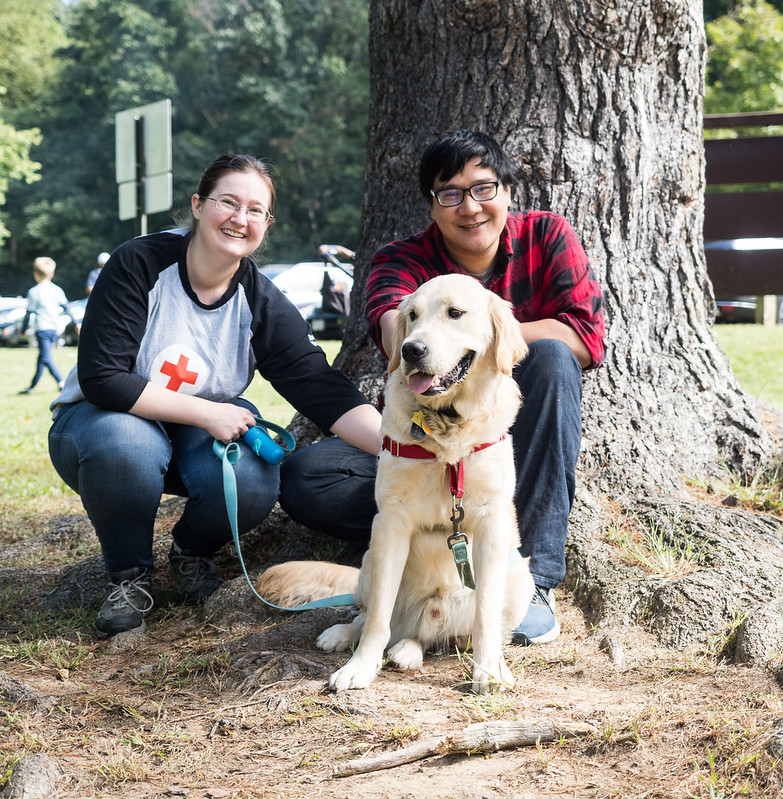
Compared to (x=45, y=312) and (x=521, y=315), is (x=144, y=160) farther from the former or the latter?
(x=521, y=315)

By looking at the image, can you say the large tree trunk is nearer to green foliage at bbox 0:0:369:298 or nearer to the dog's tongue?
the dog's tongue

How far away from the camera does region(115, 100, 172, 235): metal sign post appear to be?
24.4 ft

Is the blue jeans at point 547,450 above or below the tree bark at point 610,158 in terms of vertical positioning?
below

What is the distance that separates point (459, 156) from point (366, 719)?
177 centimetres

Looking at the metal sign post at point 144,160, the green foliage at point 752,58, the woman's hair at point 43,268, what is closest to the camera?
the metal sign post at point 144,160

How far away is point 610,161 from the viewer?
3504 mm

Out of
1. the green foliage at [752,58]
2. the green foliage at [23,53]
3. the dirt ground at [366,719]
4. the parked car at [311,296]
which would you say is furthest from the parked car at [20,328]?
the green foliage at [23,53]

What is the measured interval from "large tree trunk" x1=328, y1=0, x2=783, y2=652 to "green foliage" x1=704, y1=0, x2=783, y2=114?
1568 centimetres

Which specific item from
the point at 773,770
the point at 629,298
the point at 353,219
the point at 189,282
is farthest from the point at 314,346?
the point at 353,219

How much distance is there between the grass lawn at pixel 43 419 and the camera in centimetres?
466

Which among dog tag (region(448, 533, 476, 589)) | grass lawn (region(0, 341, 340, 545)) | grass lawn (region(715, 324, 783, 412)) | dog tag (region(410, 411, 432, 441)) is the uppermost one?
dog tag (region(410, 411, 432, 441))

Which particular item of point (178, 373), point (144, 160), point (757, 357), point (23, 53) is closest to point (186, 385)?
point (178, 373)

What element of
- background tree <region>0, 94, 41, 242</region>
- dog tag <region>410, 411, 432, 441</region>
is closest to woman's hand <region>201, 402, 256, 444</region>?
dog tag <region>410, 411, 432, 441</region>

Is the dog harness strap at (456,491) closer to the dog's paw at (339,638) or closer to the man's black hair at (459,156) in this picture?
the dog's paw at (339,638)
